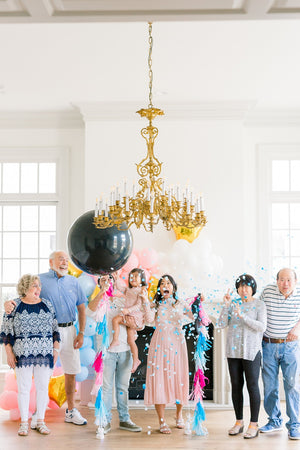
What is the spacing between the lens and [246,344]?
463 centimetres

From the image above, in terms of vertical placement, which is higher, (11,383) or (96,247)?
(96,247)

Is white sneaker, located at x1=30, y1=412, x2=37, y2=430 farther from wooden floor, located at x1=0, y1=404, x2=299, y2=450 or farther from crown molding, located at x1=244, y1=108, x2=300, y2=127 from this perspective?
crown molding, located at x1=244, y1=108, x2=300, y2=127

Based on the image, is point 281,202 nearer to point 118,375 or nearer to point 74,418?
point 118,375

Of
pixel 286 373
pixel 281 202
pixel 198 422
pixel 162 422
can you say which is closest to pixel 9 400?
pixel 162 422

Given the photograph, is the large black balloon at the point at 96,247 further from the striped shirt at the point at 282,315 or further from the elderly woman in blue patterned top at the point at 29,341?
the striped shirt at the point at 282,315

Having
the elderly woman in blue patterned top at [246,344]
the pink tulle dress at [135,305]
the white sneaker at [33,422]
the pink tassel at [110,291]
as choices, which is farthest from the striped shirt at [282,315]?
the white sneaker at [33,422]

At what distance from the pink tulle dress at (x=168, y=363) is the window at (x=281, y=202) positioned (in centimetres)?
204

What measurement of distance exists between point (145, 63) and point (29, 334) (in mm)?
2458

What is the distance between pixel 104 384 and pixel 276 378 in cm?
142

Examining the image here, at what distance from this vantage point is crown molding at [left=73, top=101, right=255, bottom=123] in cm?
603

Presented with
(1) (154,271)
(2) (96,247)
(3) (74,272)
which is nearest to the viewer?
(2) (96,247)

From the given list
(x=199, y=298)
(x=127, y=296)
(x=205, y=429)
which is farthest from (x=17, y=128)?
(x=205, y=429)

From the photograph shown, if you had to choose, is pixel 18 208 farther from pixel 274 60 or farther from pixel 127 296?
pixel 274 60

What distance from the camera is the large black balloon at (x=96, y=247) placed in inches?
151
